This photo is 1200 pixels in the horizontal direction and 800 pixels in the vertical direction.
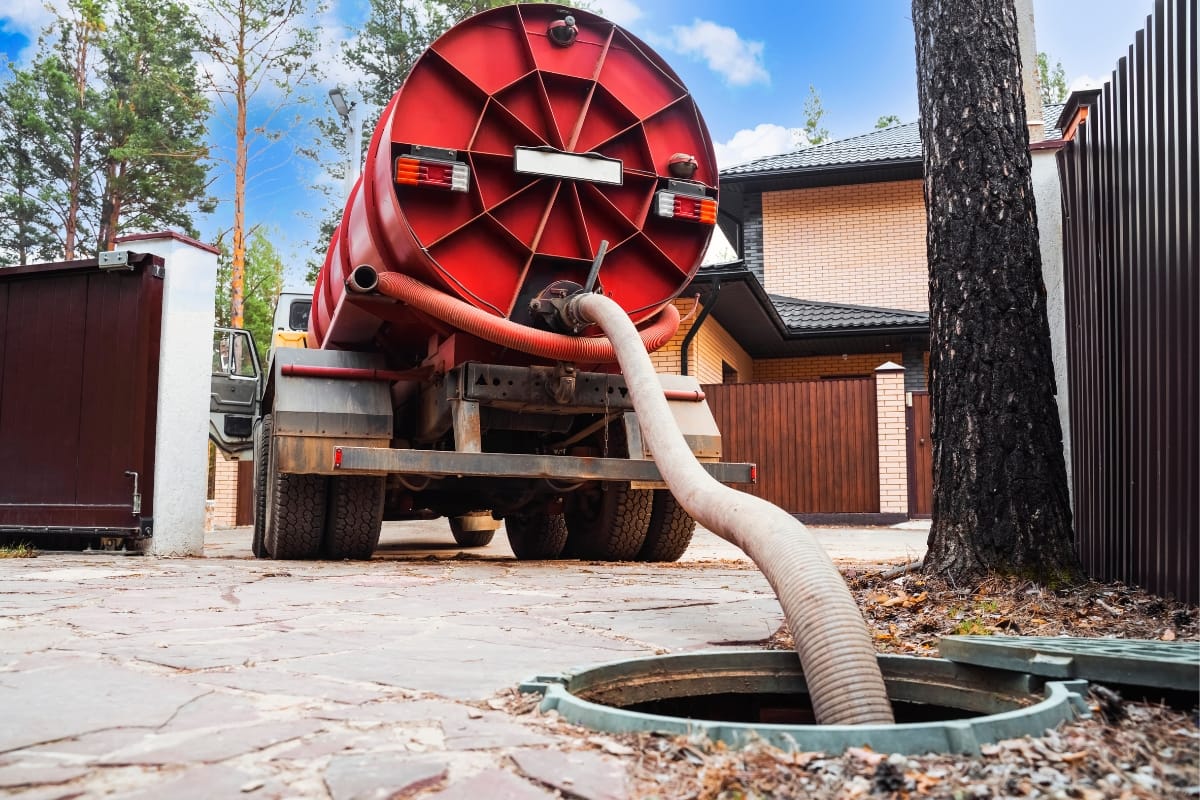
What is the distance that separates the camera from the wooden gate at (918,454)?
14586mm

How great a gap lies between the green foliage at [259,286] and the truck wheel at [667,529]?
87.1 feet

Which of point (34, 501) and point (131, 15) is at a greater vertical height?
point (131, 15)

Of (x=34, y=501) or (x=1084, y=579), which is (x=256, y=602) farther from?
(x=34, y=501)

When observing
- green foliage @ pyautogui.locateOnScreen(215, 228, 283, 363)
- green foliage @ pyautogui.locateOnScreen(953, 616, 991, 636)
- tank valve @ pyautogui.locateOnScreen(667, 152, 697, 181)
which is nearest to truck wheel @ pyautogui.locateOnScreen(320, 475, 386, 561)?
tank valve @ pyautogui.locateOnScreen(667, 152, 697, 181)

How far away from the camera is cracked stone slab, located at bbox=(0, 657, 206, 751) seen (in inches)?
72.1

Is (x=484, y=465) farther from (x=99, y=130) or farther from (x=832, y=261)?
(x=99, y=130)

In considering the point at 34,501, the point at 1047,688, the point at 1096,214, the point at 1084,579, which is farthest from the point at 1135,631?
the point at 34,501

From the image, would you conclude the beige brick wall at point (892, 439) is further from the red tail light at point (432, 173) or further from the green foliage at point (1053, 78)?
the green foliage at point (1053, 78)

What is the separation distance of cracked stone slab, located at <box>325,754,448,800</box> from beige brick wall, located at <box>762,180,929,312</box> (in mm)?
18997

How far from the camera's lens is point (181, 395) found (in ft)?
23.9

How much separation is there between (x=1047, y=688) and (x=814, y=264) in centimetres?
1845

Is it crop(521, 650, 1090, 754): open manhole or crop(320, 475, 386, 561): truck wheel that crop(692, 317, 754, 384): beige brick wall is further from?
crop(521, 650, 1090, 754): open manhole

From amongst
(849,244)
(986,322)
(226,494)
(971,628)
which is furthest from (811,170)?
(971,628)

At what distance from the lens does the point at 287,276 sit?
33.5 m
